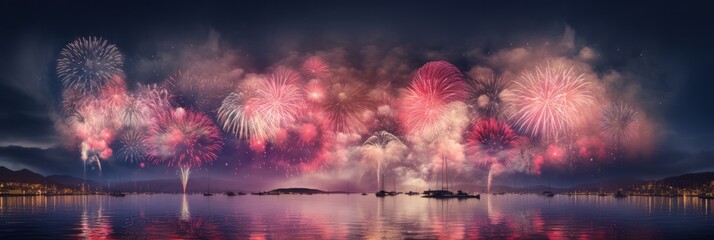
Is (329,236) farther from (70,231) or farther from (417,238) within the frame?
(70,231)

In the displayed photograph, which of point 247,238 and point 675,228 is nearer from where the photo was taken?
point 247,238

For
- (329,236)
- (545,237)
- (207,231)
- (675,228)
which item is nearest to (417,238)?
(329,236)

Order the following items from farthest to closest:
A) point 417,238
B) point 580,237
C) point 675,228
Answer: point 675,228, point 580,237, point 417,238

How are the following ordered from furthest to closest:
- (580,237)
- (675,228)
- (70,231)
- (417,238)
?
(675,228) → (70,231) → (580,237) → (417,238)

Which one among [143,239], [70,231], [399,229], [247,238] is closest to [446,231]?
[399,229]

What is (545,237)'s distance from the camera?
52.8 meters

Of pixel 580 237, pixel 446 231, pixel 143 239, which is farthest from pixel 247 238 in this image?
pixel 580 237

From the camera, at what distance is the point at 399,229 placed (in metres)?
59.8

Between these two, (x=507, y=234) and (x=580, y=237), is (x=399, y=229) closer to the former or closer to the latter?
(x=507, y=234)

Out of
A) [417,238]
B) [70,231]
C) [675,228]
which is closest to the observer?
[417,238]

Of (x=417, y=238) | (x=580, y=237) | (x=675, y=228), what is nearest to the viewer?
(x=417, y=238)

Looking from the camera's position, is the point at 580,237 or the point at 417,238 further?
the point at 580,237

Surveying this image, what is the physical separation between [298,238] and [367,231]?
366 inches

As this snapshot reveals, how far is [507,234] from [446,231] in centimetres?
562
